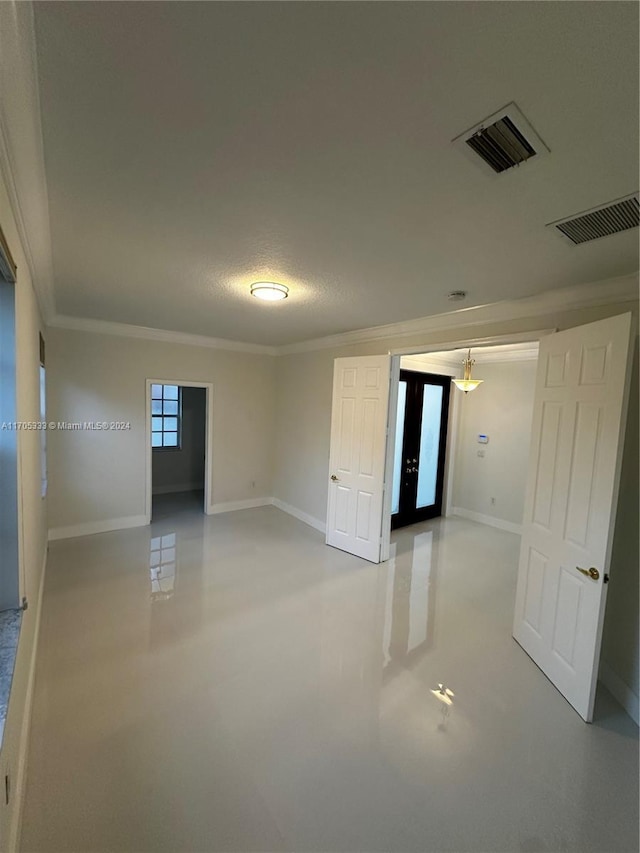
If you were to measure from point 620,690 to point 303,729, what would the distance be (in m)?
2.00

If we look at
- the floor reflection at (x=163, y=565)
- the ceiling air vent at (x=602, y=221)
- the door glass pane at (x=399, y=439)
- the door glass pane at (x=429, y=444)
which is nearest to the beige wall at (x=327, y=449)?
the ceiling air vent at (x=602, y=221)

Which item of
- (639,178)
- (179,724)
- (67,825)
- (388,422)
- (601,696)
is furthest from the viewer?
(388,422)

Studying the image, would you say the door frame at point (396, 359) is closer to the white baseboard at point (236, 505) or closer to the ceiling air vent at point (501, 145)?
the ceiling air vent at point (501, 145)

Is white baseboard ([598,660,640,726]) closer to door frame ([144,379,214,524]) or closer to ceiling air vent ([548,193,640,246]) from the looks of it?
ceiling air vent ([548,193,640,246])

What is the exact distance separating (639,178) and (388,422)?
2.82 meters

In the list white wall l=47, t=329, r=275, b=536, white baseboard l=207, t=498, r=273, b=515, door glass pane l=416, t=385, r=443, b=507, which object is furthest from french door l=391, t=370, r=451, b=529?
white wall l=47, t=329, r=275, b=536

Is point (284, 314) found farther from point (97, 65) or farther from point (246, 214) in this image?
point (97, 65)

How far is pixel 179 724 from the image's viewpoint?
6.33ft

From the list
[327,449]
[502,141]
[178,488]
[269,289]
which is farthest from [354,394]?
[178,488]

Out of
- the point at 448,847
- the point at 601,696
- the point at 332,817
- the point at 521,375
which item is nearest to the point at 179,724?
the point at 332,817

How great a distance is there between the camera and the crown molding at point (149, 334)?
4176mm

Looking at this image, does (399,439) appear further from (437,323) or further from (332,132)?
(332,132)

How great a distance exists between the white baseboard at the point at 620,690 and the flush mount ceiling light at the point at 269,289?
3.46m

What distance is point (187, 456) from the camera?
23.0 ft
